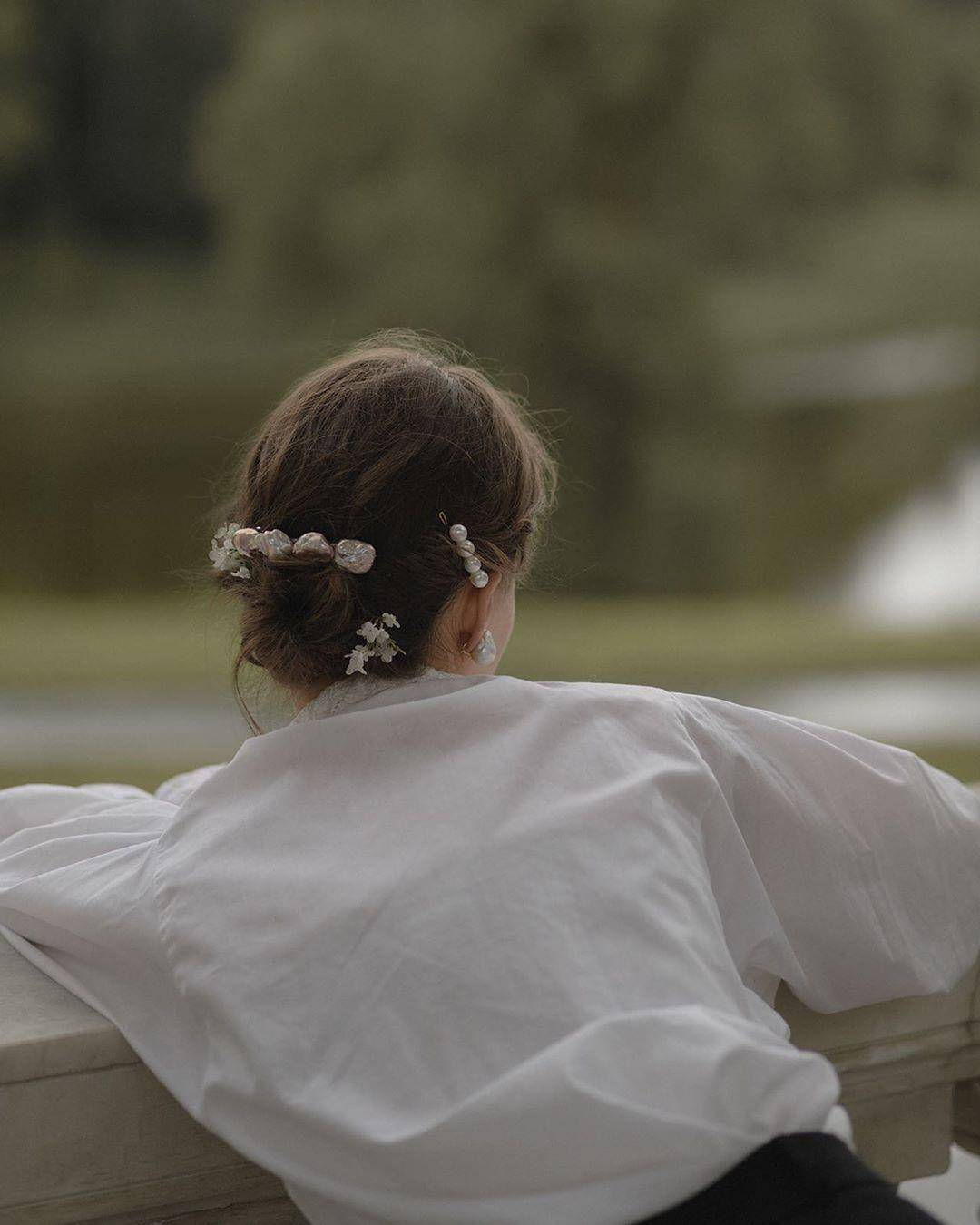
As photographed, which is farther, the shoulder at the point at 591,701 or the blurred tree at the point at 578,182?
the blurred tree at the point at 578,182

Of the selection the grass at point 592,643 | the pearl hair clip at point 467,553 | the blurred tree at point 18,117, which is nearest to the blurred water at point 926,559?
the grass at point 592,643

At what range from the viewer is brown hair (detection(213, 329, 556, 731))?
1.04m

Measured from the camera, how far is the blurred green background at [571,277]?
752cm

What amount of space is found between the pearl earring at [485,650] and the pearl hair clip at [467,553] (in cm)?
6

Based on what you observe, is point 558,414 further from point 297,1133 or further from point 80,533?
point 297,1133

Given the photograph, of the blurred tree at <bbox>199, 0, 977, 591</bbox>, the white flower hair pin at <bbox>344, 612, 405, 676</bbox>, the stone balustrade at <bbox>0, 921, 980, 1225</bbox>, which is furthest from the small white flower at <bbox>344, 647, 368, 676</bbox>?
the blurred tree at <bbox>199, 0, 977, 591</bbox>

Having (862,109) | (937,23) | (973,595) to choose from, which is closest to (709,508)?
(973,595)

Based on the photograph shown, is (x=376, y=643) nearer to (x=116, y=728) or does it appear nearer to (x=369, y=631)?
(x=369, y=631)

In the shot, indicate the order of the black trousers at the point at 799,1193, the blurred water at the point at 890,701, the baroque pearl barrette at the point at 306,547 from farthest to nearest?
1. the blurred water at the point at 890,701
2. the baroque pearl barrette at the point at 306,547
3. the black trousers at the point at 799,1193

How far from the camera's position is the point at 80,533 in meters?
7.79

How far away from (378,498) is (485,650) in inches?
6.0

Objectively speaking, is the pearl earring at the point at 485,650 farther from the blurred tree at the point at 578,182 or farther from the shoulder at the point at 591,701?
the blurred tree at the point at 578,182

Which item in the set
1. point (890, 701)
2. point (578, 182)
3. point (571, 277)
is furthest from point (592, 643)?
point (578, 182)

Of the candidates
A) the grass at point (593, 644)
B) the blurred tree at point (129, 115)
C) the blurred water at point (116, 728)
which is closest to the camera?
the blurred water at point (116, 728)
